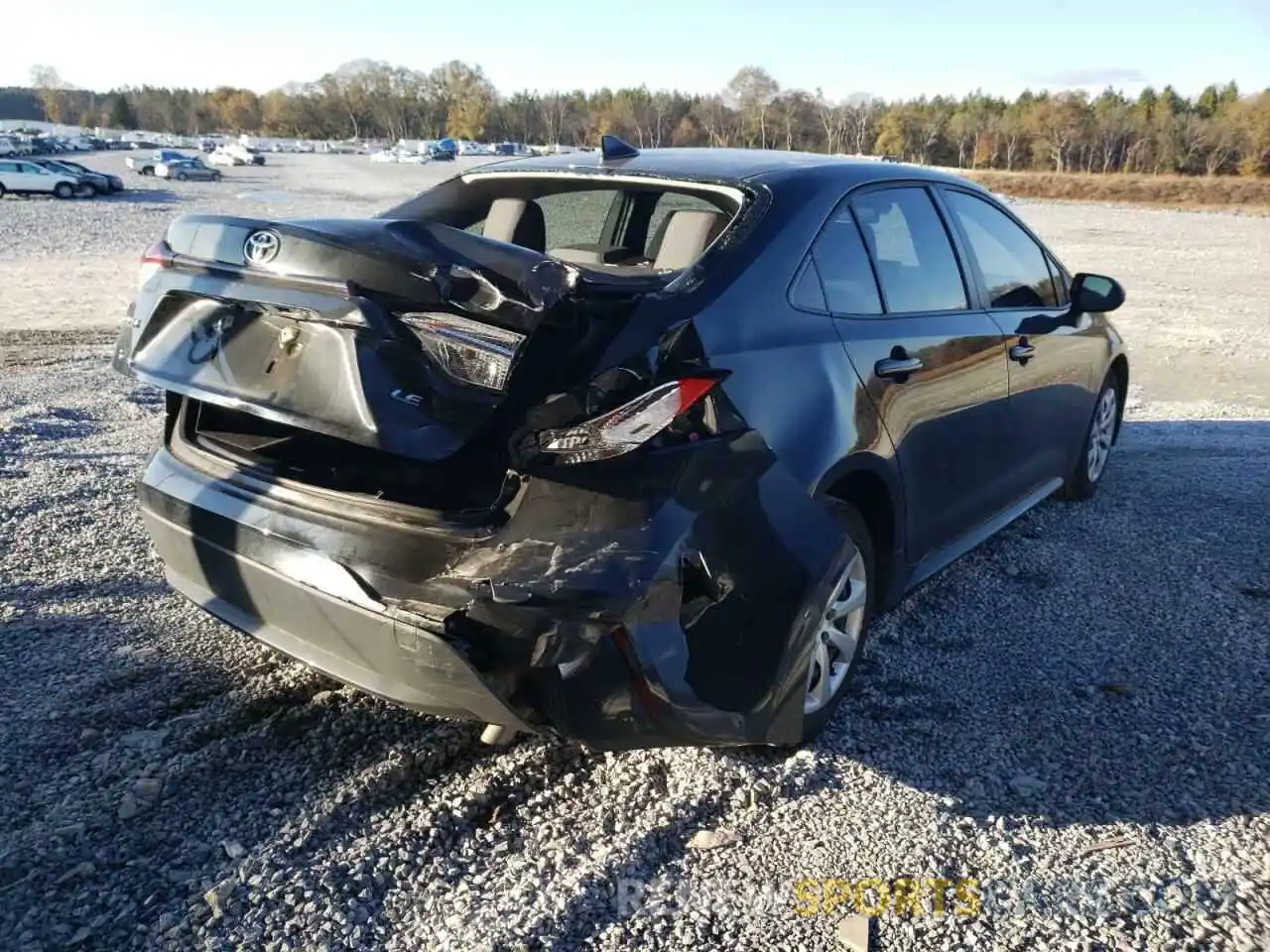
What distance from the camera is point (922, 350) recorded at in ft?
11.1

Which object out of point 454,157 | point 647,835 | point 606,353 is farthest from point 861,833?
point 454,157

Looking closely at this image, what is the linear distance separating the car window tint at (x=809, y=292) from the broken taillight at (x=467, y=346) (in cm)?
90

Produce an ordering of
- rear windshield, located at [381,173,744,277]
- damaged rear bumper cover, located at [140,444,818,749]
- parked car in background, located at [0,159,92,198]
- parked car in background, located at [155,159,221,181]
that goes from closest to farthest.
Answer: damaged rear bumper cover, located at [140,444,818,749] < rear windshield, located at [381,173,744,277] < parked car in background, located at [0,159,92,198] < parked car in background, located at [155,159,221,181]

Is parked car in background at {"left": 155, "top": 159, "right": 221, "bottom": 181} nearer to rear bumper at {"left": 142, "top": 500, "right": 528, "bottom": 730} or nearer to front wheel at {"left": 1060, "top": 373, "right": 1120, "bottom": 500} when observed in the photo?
front wheel at {"left": 1060, "top": 373, "right": 1120, "bottom": 500}

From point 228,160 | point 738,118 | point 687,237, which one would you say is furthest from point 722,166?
point 738,118

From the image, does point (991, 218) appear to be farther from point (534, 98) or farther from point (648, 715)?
point (534, 98)

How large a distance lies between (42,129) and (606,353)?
139543mm

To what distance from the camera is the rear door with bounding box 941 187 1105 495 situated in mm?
4113

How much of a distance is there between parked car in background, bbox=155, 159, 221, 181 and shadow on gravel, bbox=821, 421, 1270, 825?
179ft

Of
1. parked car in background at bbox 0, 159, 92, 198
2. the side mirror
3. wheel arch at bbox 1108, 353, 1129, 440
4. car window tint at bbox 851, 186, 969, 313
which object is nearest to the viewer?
car window tint at bbox 851, 186, 969, 313

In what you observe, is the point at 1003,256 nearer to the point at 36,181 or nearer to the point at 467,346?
the point at 467,346

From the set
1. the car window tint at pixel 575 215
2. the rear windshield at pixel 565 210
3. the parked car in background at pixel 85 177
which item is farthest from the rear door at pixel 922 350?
the parked car in background at pixel 85 177

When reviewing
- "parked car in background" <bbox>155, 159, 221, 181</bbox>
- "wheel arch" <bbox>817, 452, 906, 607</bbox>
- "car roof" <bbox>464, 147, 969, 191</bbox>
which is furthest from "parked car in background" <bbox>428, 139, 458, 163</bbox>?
"wheel arch" <bbox>817, 452, 906, 607</bbox>

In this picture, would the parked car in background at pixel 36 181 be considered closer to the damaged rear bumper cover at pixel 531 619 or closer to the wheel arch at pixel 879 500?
the damaged rear bumper cover at pixel 531 619
